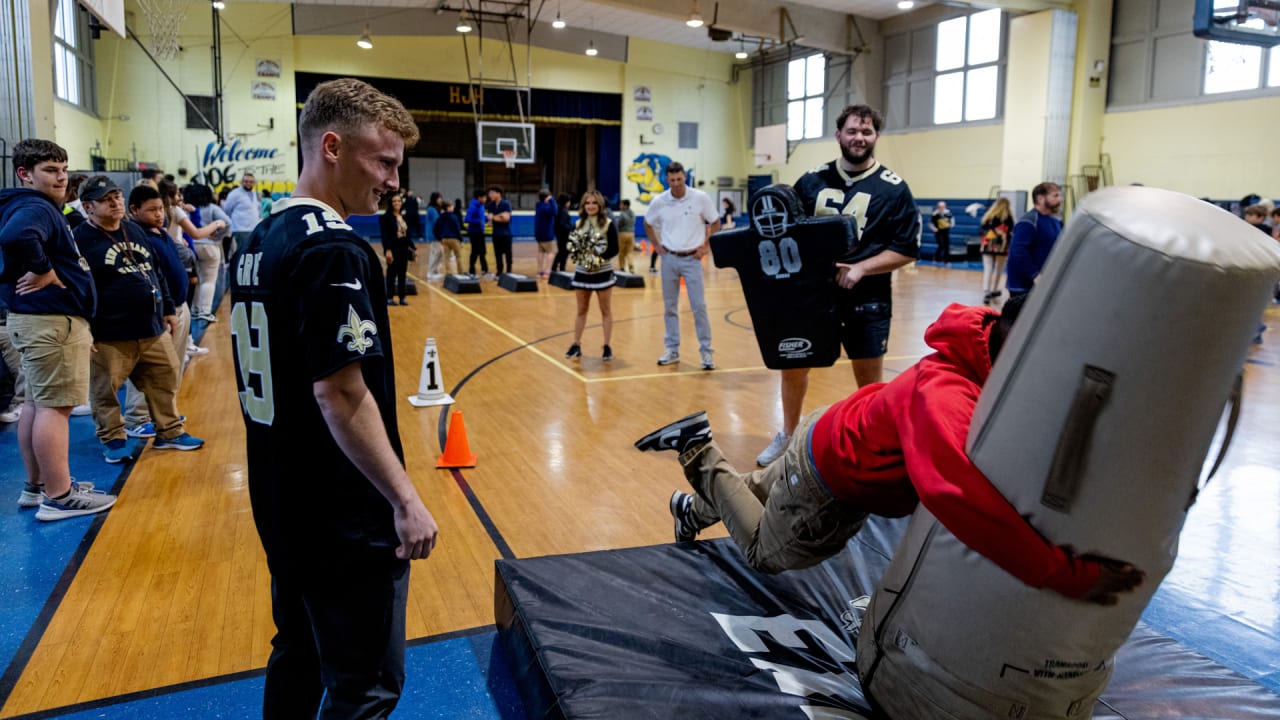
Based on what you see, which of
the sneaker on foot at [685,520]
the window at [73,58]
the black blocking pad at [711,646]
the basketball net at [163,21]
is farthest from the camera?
the window at [73,58]

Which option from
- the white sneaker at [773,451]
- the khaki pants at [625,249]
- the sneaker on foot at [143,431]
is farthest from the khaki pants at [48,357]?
the khaki pants at [625,249]

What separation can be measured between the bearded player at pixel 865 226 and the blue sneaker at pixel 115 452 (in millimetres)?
4303

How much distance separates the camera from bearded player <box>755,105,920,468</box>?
4.74m

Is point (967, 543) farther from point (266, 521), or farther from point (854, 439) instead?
point (266, 521)

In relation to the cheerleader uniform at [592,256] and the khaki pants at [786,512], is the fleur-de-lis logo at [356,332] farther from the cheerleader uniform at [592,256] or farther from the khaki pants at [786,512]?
the cheerleader uniform at [592,256]

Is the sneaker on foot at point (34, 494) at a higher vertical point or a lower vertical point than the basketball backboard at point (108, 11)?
lower

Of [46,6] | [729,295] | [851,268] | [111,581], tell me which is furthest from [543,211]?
[111,581]

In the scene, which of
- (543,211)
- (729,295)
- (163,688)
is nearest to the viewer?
(163,688)

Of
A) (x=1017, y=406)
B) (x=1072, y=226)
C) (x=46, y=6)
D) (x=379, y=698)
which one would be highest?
(x=46, y=6)

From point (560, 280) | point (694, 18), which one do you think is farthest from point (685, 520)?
point (694, 18)

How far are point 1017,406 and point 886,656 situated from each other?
2.55ft

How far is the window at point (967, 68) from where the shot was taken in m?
21.1

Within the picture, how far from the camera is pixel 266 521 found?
194 cm

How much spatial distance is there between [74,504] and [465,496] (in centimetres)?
189
